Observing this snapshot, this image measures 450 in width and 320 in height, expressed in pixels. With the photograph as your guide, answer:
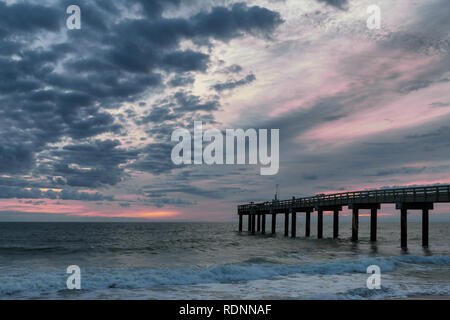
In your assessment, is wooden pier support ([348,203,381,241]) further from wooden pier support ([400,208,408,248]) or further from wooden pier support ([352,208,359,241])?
wooden pier support ([400,208,408,248])

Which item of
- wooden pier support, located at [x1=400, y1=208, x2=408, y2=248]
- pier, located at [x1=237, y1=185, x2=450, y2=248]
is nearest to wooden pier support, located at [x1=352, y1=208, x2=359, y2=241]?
pier, located at [x1=237, y1=185, x2=450, y2=248]

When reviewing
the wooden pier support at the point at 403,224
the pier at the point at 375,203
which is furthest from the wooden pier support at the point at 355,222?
the wooden pier support at the point at 403,224

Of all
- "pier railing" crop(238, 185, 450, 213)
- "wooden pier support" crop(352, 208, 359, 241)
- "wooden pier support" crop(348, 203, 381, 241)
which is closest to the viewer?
"pier railing" crop(238, 185, 450, 213)

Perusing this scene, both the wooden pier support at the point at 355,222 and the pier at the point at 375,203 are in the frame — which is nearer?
the pier at the point at 375,203

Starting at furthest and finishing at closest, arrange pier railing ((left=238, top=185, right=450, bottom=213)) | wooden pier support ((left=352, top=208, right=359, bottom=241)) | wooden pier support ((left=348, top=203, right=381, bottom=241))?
wooden pier support ((left=352, top=208, right=359, bottom=241)) → wooden pier support ((left=348, top=203, right=381, bottom=241)) → pier railing ((left=238, top=185, right=450, bottom=213))

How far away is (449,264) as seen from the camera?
888 inches

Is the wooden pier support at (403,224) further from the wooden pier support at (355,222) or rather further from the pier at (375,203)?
the wooden pier support at (355,222)

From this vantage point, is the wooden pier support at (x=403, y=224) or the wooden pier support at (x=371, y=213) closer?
the wooden pier support at (x=403, y=224)

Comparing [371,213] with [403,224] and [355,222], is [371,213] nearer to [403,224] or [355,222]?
[355,222]

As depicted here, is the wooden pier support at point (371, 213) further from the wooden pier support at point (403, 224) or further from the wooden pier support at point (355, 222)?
the wooden pier support at point (403, 224)

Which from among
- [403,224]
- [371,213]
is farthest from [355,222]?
[403,224]

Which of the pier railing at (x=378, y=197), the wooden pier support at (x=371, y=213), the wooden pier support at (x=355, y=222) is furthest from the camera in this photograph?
the wooden pier support at (x=355, y=222)

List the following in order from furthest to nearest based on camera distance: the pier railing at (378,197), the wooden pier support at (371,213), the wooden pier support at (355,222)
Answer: the wooden pier support at (355,222) < the wooden pier support at (371,213) < the pier railing at (378,197)
